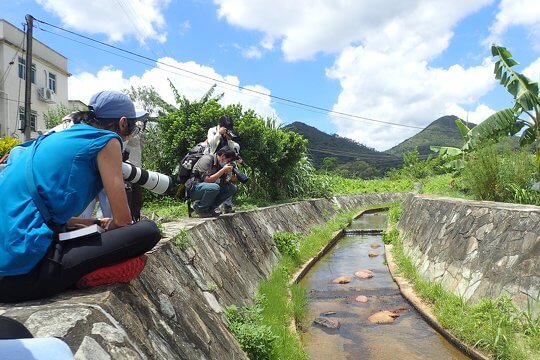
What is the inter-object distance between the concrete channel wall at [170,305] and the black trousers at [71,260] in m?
0.07

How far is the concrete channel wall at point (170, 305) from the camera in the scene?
219 centimetres

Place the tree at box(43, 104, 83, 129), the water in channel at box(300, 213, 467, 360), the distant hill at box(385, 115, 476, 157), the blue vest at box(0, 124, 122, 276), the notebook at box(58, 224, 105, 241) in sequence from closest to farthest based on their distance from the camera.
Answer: the blue vest at box(0, 124, 122, 276), the notebook at box(58, 224, 105, 241), the water in channel at box(300, 213, 467, 360), the tree at box(43, 104, 83, 129), the distant hill at box(385, 115, 476, 157)

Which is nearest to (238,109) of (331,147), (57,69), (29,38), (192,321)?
(29,38)

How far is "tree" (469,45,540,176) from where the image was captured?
11445mm

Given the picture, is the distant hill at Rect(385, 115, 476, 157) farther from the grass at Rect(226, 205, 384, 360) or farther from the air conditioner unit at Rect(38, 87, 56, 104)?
the grass at Rect(226, 205, 384, 360)

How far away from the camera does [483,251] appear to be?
6.14 meters

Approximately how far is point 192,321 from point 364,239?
36.5 ft

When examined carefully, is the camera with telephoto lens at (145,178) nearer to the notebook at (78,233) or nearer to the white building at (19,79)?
the notebook at (78,233)

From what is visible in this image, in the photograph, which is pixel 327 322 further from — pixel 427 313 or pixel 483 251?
pixel 483 251

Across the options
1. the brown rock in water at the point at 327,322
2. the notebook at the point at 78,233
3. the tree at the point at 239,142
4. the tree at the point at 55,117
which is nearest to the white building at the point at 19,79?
the tree at the point at 55,117

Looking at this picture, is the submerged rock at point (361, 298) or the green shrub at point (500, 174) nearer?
the submerged rock at point (361, 298)

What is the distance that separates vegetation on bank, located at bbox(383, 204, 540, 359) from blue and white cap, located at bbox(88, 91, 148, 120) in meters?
4.32

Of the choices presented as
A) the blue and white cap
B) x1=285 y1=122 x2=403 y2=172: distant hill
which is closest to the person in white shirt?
the blue and white cap

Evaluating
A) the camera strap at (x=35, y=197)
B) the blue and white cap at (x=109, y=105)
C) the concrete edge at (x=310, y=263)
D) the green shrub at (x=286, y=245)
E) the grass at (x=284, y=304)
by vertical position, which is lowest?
the concrete edge at (x=310, y=263)
